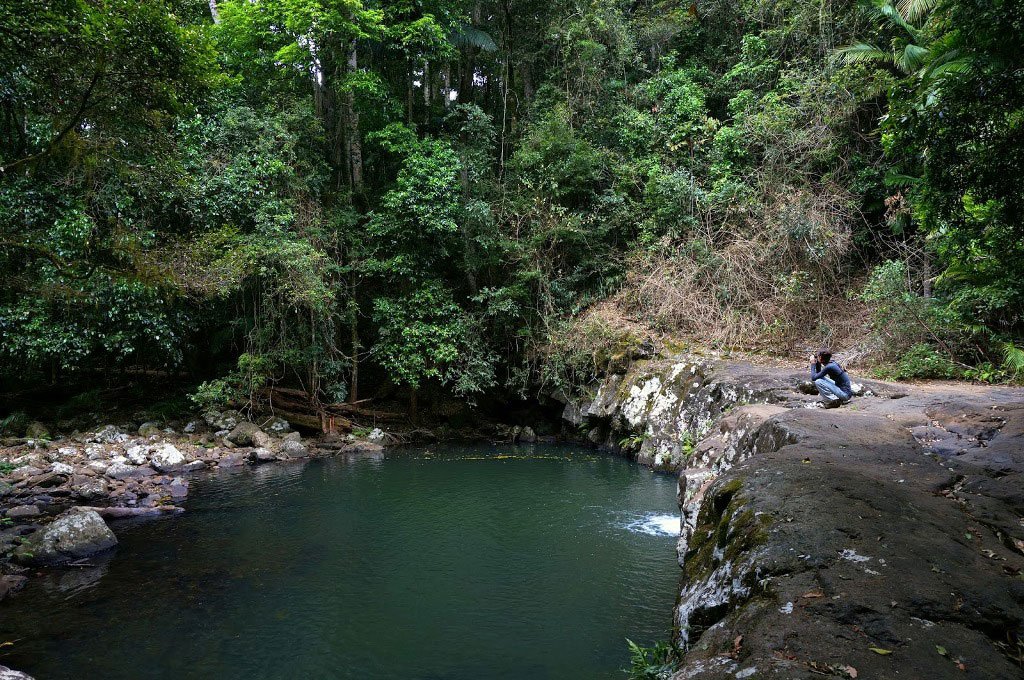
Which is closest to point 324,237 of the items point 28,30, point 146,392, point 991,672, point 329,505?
point 146,392

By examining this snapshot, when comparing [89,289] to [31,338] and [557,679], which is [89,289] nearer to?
[31,338]

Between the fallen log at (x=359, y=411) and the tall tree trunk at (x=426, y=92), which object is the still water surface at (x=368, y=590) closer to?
the fallen log at (x=359, y=411)

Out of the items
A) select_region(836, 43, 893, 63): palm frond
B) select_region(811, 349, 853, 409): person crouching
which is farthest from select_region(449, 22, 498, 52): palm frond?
select_region(811, 349, 853, 409): person crouching

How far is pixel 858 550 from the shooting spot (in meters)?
3.23

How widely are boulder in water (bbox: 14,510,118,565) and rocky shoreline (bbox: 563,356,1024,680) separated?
316 inches

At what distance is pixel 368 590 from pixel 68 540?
4.54 meters

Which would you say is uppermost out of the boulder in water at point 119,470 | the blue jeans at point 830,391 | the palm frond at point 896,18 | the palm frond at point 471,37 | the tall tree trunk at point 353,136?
the palm frond at point 471,37

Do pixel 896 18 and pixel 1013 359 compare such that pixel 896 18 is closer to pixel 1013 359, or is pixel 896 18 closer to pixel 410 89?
pixel 1013 359

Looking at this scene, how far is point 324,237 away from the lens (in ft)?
53.6

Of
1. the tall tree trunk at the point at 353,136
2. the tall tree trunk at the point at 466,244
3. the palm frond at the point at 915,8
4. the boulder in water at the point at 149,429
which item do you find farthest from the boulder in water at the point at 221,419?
the palm frond at the point at 915,8

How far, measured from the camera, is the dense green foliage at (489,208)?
37.4 feet

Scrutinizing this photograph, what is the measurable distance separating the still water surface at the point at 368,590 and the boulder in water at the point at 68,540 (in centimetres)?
35

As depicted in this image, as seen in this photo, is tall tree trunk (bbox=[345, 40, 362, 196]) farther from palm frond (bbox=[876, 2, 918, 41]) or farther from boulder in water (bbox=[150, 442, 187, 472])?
palm frond (bbox=[876, 2, 918, 41])

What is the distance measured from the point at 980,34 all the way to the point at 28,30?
935cm
